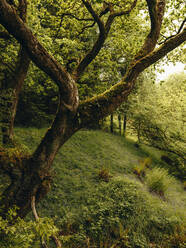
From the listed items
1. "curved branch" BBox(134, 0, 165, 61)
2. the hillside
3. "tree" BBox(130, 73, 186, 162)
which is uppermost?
"curved branch" BBox(134, 0, 165, 61)

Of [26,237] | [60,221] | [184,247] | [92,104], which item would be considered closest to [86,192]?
[60,221]

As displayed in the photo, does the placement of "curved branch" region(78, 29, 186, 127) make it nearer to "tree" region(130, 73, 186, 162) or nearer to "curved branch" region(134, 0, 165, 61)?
"curved branch" region(134, 0, 165, 61)

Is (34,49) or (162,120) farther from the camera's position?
(162,120)

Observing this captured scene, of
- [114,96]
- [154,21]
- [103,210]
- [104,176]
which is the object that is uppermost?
[154,21]

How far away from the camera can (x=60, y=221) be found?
16.8 ft

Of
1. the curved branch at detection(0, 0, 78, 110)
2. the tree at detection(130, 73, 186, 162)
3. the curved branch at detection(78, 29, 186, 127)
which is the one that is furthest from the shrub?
the curved branch at detection(0, 0, 78, 110)

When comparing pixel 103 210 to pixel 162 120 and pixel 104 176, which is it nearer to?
pixel 104 176

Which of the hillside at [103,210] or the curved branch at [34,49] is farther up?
the curved branch at [34,49]

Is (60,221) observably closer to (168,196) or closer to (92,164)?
(92,164)

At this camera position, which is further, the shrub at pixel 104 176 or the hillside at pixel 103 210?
the shrub at pixel 104 176

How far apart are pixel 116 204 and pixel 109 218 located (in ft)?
2.55

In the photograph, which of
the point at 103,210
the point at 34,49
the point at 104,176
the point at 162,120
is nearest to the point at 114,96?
the point at 34,49

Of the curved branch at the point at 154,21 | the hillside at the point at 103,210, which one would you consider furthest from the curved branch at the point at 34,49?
the hillside at the point at 103,210

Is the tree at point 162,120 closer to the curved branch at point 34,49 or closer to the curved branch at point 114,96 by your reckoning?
the curved branch at point 114,96
